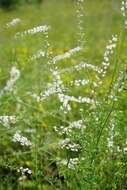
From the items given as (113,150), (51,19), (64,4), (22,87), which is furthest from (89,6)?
(113,150)

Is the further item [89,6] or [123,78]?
[89,6]

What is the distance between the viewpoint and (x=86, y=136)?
166 centimetres

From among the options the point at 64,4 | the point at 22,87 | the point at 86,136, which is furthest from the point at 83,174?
the point at 64,4

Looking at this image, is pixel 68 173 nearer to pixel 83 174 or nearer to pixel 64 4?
pixel 83 174

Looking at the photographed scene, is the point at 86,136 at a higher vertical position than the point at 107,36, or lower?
higher

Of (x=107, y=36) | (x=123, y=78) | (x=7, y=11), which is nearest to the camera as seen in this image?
(x=123, y=78)

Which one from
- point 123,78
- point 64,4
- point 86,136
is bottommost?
A: point 64,4

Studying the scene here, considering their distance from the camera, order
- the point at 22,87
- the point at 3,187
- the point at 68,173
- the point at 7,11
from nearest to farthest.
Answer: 1. the point at 68,173
2. the point at 3,187
3. the point at 22,87
4. the point at 7,11

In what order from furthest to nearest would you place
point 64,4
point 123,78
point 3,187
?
point 64,4, point 3,187, point 123,78

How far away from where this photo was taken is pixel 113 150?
1.89 meters

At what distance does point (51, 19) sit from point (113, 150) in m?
5.67

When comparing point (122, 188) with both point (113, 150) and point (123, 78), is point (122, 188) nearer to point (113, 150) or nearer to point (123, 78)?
point (113, 150)

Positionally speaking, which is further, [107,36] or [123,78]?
[107,36]

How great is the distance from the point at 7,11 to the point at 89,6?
80.8 inches
